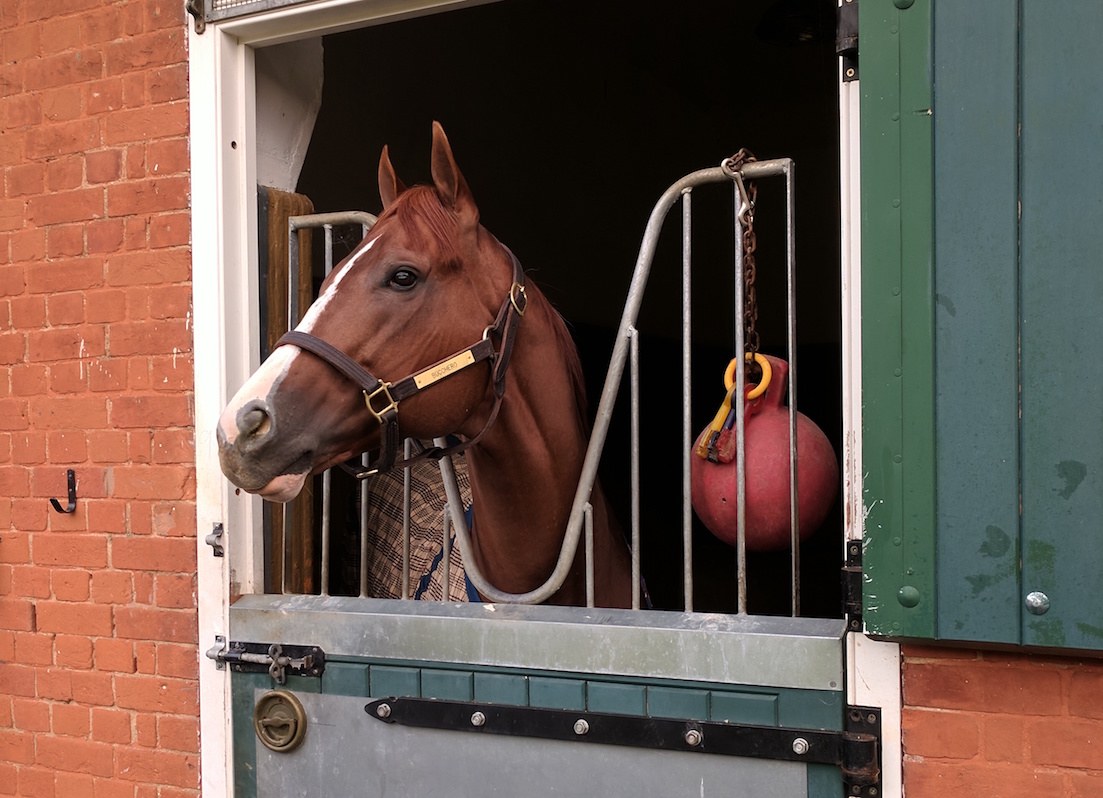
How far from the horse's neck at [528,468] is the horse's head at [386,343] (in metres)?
0.12

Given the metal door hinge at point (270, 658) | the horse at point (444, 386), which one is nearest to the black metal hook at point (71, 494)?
the metal door hinge at point (270, 658)

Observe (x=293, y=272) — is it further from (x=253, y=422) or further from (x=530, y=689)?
(x=530, y=689)

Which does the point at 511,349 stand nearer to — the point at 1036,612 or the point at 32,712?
the point at 1036,612

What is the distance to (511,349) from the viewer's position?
200 cm

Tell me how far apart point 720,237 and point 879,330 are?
5064 mm

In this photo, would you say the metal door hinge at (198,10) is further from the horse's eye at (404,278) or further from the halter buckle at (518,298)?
the halter buckle at (518,298)

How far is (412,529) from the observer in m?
2.81

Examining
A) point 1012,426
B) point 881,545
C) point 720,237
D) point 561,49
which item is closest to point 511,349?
point 881,545

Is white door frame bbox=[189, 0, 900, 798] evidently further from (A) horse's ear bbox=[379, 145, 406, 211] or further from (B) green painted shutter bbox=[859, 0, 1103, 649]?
(B) green painted shutter bbox=[859, 0, 1103, 649]

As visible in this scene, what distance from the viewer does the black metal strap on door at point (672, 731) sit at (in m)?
1.63

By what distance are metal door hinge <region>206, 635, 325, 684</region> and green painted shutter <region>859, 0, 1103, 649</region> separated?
125 centimetres

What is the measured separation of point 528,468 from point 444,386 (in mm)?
354

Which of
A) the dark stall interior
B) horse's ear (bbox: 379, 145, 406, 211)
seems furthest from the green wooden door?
the dark stall interior

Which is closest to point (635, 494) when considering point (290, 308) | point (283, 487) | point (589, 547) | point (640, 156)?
point (589, 547)
